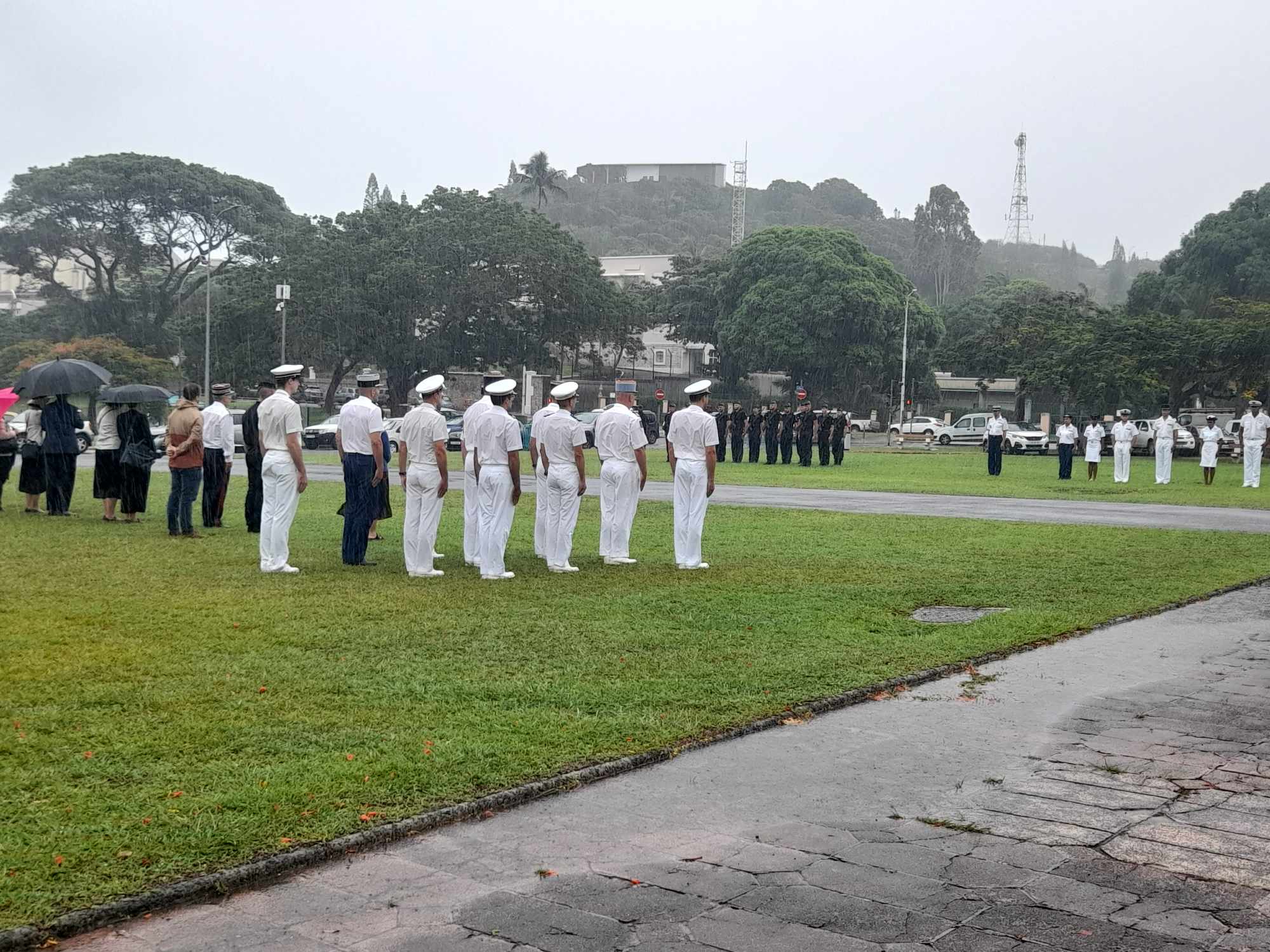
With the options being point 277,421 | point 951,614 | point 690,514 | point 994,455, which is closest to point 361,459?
point 277,421

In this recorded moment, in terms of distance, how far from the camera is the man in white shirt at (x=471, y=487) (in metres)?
12.2

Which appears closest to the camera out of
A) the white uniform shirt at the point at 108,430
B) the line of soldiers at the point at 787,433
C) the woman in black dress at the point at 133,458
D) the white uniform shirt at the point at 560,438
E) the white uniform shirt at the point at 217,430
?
the white uniform shirt at the point at 560,438

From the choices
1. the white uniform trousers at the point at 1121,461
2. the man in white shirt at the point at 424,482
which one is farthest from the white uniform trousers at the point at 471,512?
the white uniform trousers at the point at 1121,461

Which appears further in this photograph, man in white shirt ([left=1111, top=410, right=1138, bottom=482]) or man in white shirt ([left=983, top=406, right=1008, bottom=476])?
man in white shirt ([left=983, top=406, right=1008, bottom=476])

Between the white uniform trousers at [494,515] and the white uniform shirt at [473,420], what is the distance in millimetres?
288

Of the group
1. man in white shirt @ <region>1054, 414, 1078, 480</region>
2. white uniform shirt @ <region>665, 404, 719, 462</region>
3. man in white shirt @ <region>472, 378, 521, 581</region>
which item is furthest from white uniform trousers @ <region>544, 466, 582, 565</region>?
man in white shirt @ <region>1054, 414, 1078, 480</region>

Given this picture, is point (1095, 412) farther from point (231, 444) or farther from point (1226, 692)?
point (1226, 692)

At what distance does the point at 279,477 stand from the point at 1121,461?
25187 millimetres

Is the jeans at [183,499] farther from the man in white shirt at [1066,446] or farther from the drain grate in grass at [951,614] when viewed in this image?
the man in white shirt at [1066,446]

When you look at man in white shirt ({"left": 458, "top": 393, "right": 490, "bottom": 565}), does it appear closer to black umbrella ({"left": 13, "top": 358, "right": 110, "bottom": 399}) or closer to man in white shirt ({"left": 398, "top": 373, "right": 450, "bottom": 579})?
man in white shirt ({"left": 398, "top": 373, "right": 450, "bottom": 579})

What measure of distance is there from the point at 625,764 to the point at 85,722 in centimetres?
261

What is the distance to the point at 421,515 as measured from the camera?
11.8 m

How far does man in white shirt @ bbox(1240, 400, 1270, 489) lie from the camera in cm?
2945

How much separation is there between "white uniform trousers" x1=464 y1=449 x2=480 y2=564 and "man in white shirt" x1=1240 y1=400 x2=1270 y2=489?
74.5ft
